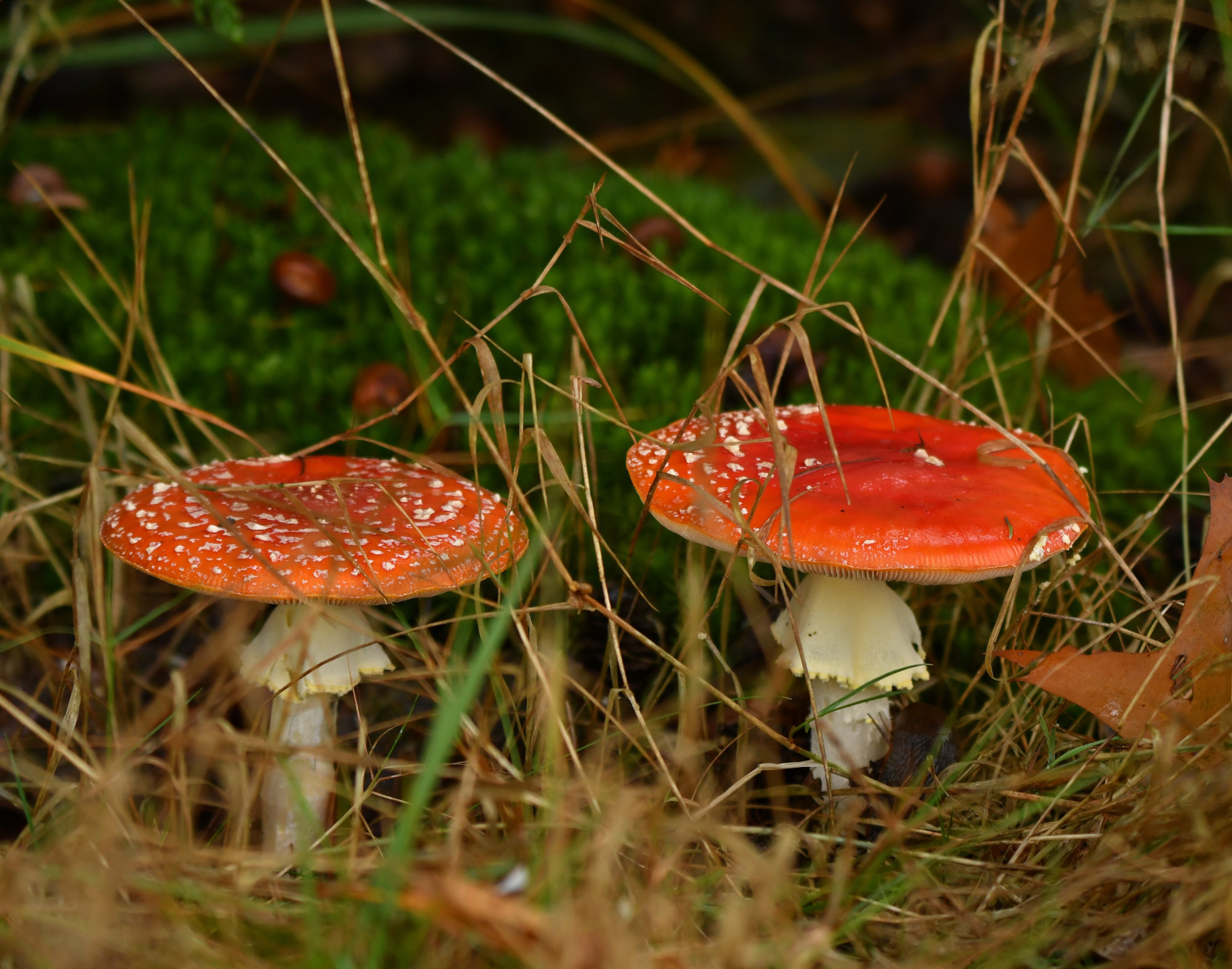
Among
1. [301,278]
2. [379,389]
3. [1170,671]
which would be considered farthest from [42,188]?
[1170,671]

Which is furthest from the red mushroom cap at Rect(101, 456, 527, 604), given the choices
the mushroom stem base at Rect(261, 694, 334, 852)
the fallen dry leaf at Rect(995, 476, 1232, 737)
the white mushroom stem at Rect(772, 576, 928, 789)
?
the fallen dry leaf at Rect(995, 476, 1232, 737)

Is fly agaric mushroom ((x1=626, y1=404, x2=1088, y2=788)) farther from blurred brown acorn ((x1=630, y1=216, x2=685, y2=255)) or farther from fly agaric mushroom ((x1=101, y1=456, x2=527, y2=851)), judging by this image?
blurred brown acorn ((x1=630, y1=216, x2=685, y2=255))

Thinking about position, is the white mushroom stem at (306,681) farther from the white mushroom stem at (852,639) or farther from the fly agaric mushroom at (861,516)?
the white mushroom stem at (852,639)

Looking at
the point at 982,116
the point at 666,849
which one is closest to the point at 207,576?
the point at 666,849

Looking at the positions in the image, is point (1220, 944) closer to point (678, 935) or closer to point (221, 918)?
point (678, 935)

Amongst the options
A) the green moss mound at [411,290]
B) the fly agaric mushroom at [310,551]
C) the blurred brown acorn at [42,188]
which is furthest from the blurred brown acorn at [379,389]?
the blurred brown acorn at [42,188]

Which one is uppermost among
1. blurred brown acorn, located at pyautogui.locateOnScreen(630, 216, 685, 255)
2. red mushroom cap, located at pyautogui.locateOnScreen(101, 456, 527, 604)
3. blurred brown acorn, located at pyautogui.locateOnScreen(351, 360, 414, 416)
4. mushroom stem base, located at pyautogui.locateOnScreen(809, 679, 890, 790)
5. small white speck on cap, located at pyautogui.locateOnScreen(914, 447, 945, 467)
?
small white speck on cap, located at pyautogui.locateOnScreen(914, 447, 945, 467)
